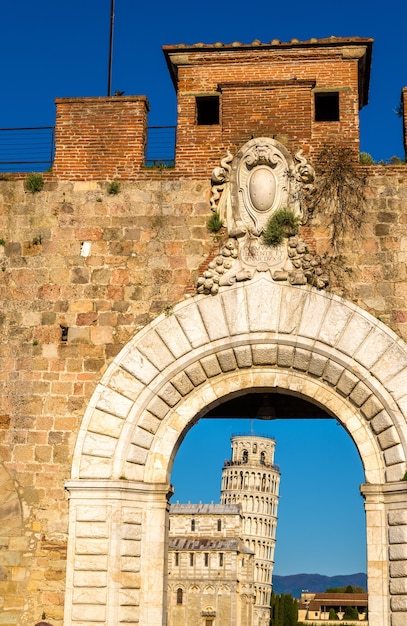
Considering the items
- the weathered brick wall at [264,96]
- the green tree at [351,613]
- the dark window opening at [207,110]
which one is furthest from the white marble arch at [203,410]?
the green tree at [351,613]

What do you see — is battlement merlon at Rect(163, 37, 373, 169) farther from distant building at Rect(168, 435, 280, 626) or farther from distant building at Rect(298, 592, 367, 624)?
distant building at Rect(298, 592, 367, 624)

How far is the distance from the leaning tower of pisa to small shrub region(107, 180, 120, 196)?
290 feet

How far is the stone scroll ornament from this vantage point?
1359cm

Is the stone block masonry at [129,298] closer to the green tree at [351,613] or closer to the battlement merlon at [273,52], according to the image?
the battlement merlon at [273,52]

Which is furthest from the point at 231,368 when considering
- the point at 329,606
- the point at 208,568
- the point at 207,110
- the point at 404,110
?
the point at 329,606

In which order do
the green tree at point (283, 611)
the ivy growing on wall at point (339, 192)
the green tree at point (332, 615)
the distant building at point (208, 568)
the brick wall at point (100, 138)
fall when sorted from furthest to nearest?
the green tree at point (332, 615)
the green tree at point (283, 611)
the distant building at point (208, 568)
the brick wall at point (100, 138)
the ivy growing on wall at point (339, 192)

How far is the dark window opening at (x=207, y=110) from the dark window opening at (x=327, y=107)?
1455 millimetres

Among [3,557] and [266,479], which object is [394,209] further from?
[266,479]

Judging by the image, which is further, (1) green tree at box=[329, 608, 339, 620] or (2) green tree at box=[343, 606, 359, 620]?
(1) green tree at box=[329, 608, 339, 620]

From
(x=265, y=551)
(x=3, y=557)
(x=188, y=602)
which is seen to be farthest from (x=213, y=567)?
(x=3, y=557)

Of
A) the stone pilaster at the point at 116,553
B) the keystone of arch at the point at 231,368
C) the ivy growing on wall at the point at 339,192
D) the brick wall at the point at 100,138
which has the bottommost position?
the stone pilaster at the point at 116,553

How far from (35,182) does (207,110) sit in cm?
277

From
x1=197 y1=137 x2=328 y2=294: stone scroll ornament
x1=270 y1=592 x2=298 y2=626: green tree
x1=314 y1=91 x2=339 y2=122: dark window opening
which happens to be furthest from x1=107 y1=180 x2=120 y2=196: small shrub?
x1=270 y1=592 x2=298 y2=626: green tree

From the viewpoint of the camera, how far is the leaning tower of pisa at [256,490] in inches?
4072
